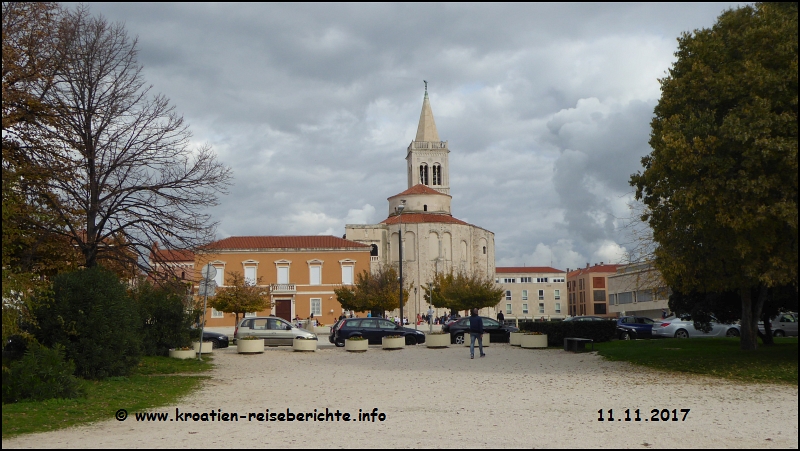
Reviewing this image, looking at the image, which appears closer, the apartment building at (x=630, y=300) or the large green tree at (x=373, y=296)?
the large green tree at (x=373, y=296)

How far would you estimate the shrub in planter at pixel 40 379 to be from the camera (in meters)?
11.1

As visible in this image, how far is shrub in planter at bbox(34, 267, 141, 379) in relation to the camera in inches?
539

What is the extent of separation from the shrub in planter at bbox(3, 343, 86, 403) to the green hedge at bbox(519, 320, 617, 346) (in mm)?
19868

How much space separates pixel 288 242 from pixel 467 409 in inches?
2393

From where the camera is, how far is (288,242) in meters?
70.4

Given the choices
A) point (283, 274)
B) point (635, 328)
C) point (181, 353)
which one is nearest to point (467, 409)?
point (181, 353)

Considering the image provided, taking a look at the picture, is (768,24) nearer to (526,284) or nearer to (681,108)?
(681,108)

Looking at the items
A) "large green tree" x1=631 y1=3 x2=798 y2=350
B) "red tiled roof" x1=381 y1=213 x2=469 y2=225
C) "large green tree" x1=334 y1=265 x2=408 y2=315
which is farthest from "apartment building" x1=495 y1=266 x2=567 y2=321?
"large green tree" x1=631 y1=3 x2=798 y2=350

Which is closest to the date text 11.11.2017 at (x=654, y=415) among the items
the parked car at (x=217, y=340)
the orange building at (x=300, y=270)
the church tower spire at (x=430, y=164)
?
the parked car at (x=217, y=340)

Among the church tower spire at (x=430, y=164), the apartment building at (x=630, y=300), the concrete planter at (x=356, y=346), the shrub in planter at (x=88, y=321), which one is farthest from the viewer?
the church tower spire at (x=430, y=164)

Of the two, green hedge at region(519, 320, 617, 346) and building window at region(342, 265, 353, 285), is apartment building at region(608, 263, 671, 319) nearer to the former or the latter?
building window at region(342, 265, 353, 285)

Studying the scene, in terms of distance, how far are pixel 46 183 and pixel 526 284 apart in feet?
375

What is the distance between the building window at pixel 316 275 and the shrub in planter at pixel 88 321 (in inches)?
2129

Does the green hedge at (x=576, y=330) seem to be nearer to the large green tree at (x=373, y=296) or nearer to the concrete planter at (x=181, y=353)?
the concrete planter at (x=181, y=353)
